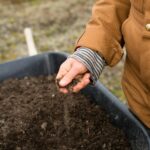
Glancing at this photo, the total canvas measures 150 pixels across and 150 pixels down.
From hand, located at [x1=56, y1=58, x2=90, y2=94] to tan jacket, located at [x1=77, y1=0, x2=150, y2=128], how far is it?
3.6 inches

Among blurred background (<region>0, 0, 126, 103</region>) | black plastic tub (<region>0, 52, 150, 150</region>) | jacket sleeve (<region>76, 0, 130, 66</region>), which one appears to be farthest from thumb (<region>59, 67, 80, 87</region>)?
blurred background (<region>0, 0, 126, 103</region>)

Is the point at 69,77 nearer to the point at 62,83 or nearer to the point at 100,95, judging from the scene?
the point at 62,83

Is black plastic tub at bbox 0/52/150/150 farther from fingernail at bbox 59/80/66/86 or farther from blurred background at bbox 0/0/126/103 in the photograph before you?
blurred background at bbox 0/0/126/103

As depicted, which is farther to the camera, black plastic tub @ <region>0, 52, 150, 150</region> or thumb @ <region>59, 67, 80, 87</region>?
black plastic tub @ <region>0, 52, 150, 150</region>

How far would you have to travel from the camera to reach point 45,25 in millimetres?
3035

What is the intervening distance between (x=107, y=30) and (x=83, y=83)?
221mm

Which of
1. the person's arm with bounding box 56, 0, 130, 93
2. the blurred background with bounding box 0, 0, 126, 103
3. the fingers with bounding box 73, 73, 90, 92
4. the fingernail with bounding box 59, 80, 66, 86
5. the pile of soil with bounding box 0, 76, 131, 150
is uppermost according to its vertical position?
the person's arm with bounding box 56, 0, 130, 93

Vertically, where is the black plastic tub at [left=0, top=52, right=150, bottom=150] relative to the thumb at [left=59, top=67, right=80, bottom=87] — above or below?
below

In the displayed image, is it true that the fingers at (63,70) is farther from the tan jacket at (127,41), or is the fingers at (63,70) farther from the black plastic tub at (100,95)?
the black plastic tub at (100,95)

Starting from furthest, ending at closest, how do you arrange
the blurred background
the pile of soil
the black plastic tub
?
1. the blurred background
2. the pile of soil
3. the black plastic tub

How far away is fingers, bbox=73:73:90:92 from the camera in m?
1.19

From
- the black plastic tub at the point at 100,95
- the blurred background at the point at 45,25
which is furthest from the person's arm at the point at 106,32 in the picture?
the blurred background at the point at 45,25

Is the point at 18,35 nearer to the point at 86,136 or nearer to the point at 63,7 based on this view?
the point at 63,7

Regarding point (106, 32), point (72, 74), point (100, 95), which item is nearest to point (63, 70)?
point (72, 74)
